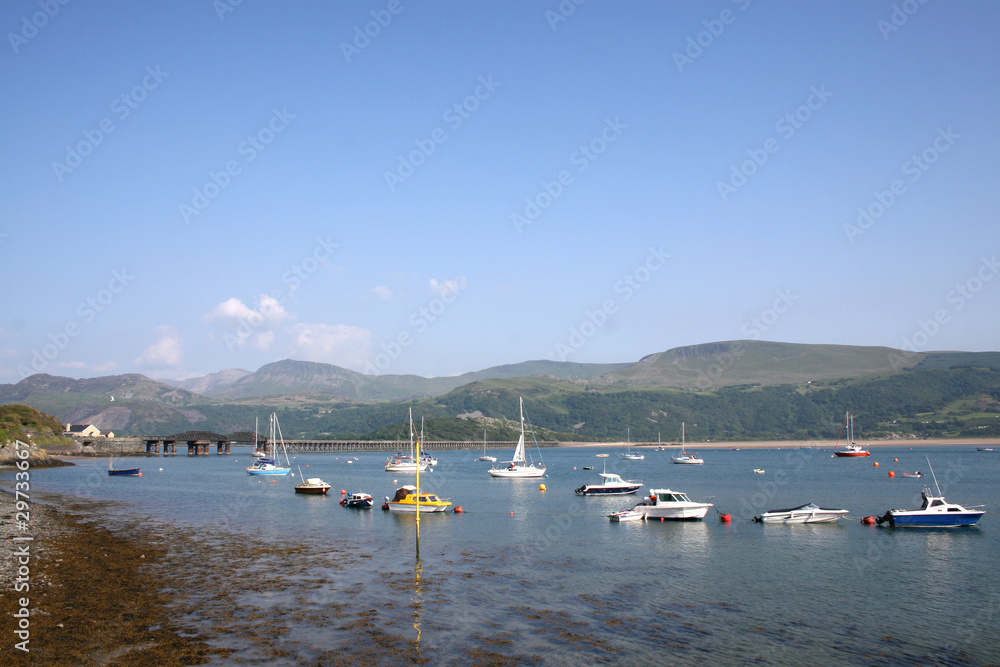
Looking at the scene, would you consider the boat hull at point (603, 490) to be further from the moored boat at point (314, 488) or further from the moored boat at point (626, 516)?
the moored boat at point (314, 488)

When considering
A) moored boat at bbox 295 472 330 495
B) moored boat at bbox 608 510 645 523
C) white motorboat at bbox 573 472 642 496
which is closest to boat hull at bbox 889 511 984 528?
moored boat at bbox 608 510 645 523

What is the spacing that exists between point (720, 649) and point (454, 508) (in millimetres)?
49247

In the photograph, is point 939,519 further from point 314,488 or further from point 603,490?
point 314,488

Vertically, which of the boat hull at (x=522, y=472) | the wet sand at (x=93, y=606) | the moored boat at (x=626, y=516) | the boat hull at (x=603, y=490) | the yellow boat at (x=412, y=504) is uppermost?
the wet sand at (x=93, y=606)

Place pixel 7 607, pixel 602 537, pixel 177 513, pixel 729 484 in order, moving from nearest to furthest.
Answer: pixel 7 607 < pixel 602 537 < pixel 177 513 < pixel 729 484

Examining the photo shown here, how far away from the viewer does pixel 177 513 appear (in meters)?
69.9

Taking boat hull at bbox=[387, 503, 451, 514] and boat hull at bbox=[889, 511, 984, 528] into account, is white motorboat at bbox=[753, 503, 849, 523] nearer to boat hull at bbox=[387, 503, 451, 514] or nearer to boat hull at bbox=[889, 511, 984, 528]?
boat hull at bbox=[889, 511, 984, 528]

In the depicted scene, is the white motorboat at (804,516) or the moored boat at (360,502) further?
the moored boat at (360,502)

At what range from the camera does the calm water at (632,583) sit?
1053 inches

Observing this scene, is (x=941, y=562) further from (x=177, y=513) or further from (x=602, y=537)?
(x=177, y=513)

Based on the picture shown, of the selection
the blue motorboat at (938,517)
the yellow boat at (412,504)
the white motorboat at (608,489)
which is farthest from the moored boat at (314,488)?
the blue motorboat at (938,517)

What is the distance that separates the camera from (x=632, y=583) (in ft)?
123

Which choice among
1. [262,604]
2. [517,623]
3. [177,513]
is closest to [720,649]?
[517,623]

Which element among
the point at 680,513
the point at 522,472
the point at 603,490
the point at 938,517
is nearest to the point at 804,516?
the point at 938,517
